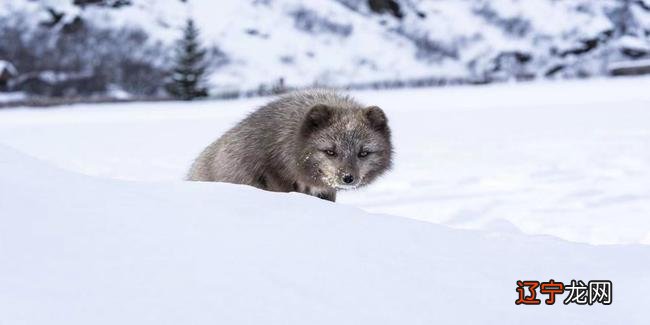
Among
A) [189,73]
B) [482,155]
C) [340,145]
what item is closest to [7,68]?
[189,73]

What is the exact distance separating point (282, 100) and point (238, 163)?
798mm

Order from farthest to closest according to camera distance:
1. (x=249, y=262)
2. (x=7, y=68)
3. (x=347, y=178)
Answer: (x=7, y=68) → (x=347, y=178) → (x=249, y=262)

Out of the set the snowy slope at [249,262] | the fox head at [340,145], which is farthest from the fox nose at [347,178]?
the snowy slope at [249,262]

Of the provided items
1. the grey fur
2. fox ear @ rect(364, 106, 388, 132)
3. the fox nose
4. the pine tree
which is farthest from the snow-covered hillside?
the fox nose

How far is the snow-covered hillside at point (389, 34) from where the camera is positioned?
5288 cm

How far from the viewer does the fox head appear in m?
6.12

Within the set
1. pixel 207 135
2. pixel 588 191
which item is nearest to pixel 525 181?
pixel 588 191

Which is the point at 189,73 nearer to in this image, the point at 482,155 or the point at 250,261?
the point at 482,155

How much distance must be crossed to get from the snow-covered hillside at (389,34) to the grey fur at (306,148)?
42.1 m

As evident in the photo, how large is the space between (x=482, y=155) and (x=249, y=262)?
974cm

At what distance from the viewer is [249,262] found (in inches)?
125

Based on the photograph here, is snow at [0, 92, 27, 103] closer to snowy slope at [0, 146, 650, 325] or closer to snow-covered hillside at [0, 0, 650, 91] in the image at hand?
snow-covered hillside at [0, 0, 650, 91]

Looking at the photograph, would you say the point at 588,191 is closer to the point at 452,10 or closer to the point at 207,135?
the point at 207,135

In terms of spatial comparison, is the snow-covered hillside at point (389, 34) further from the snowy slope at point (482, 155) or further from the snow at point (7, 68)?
the snowy slope at point (482, 155)
